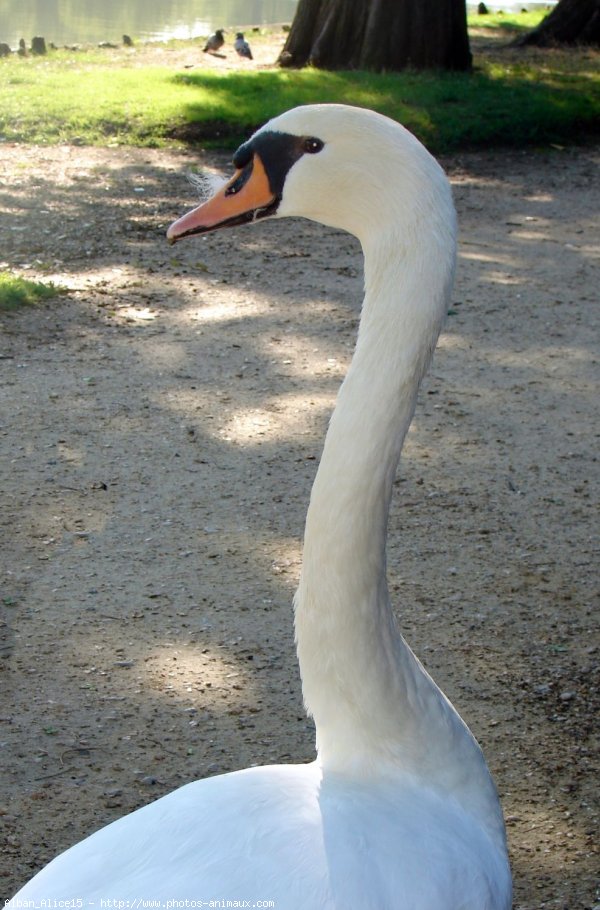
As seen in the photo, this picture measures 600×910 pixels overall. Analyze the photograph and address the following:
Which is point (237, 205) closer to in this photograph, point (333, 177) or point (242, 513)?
point (333, 177)

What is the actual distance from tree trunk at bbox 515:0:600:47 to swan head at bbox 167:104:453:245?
12.1 meters

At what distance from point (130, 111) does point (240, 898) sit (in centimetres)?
810

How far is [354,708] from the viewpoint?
2104 millimetres

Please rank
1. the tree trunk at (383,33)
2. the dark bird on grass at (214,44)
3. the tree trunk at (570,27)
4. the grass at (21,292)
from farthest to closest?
the tree trunk at (570,27) < the dark bird on grass at (214,44) < the tree trunk at (383,33) < the grass at (21,292)

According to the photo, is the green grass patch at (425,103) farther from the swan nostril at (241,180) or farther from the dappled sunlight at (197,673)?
the swan nostril at (241,180)

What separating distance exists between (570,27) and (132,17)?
7.32 meters

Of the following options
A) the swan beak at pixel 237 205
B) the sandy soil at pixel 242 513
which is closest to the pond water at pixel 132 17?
the sandy soil at pixel 242 513

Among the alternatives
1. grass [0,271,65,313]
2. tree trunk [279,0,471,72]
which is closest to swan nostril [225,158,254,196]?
grass [0,271,65,313]

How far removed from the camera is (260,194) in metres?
2.14

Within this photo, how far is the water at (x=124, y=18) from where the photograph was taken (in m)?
14.9

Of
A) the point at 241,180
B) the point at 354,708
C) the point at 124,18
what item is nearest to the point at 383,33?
the point at 124,18

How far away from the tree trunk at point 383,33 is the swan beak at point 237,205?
9.15m

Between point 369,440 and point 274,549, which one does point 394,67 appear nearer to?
point 274,549

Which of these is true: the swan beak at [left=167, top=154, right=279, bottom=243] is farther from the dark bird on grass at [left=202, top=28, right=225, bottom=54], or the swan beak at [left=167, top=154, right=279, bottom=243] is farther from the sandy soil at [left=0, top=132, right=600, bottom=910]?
the dark bird on grass at [left=202, top=28, right=225, bottom=54]
